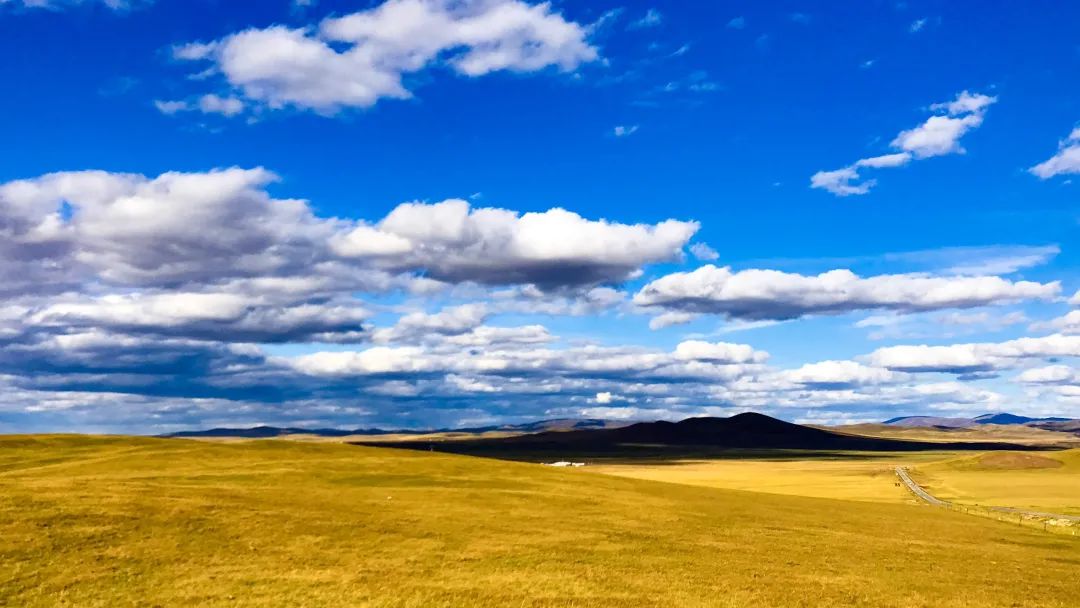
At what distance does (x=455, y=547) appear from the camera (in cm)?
4356

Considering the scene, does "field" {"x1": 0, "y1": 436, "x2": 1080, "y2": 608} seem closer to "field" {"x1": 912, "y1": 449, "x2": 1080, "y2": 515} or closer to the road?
the road

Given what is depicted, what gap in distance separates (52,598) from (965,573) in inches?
Result: 1758

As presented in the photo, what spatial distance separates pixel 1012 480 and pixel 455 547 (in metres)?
133

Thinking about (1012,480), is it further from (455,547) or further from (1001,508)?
(455,547)

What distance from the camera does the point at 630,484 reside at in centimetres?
8112

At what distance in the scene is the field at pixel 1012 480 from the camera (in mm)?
102100

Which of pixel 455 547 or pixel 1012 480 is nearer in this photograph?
pixel 455 547

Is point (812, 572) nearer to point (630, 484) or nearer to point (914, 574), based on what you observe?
point (914, 574)

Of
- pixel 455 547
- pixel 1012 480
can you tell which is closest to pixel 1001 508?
pixel 1012 480

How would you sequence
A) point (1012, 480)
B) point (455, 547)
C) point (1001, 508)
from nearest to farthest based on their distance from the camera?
point (455, 547), point (1001, 508), point (1012, 480)

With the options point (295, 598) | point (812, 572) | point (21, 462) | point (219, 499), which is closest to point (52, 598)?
point (295, 598)

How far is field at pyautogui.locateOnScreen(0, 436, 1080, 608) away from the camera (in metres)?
34.0

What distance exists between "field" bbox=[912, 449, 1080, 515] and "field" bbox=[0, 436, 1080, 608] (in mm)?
33331

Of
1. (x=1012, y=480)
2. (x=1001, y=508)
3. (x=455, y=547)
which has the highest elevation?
(x=455, y=547)
